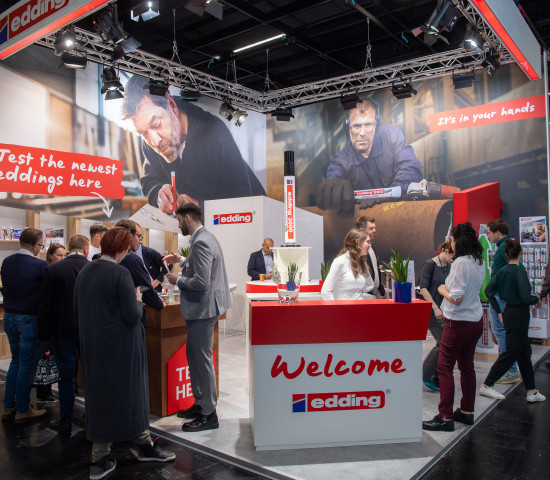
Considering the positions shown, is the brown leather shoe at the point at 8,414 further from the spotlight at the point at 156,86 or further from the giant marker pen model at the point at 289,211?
the spotlight at the point at 156,86

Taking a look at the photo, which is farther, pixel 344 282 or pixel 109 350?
pixel 344 282

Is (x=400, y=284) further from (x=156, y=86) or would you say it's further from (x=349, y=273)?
(x=156, y=86)

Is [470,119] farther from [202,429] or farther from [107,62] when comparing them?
[202,429]

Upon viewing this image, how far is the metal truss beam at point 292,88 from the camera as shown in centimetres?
637

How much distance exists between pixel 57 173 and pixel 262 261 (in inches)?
125

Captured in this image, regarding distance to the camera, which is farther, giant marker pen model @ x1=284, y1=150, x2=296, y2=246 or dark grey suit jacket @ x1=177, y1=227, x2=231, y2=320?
giant marker pen model @ x1=284, y1=150, x2=296, y2=246

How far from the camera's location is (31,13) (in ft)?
13.1

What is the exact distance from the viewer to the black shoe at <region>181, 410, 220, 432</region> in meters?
3.37

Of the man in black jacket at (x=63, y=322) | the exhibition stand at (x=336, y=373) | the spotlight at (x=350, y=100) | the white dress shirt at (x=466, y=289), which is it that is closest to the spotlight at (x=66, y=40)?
the man in black jacket at (x=63, y=322)

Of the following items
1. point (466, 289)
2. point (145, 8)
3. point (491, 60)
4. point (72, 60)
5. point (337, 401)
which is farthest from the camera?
point (491, 60)

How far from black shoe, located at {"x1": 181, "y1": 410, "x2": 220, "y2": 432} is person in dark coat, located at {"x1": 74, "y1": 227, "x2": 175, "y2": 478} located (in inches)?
26.3

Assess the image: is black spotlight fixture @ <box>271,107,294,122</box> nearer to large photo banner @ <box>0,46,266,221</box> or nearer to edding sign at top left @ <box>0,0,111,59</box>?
large photo banner @ <box>0,46,266,221</box>

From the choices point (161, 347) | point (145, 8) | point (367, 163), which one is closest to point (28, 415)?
point (161, 347)

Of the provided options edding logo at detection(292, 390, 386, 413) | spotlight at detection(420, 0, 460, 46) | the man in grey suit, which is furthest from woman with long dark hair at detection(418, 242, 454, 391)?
spotlight at detection(420, 0, 460, 46)
